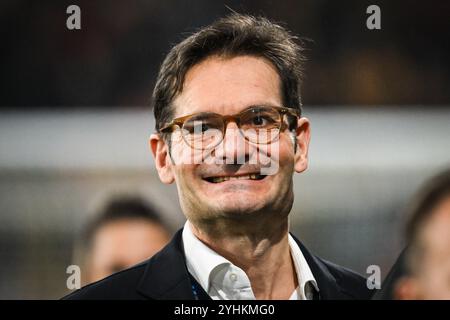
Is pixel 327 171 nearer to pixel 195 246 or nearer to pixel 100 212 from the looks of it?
pixel 195 246

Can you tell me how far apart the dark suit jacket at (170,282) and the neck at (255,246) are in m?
0.08

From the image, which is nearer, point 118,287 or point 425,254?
point 118,287

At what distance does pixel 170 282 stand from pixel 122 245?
25 centimetres

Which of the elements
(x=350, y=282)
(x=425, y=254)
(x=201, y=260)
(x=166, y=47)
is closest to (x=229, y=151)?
(x=201, y=260)

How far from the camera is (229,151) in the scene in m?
1.59

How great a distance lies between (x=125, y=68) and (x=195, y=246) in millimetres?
548

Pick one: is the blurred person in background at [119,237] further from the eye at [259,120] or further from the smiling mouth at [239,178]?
the eye at [259,120]

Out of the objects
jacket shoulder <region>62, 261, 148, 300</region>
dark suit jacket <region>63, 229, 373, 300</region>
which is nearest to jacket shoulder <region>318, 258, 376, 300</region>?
dark suit jacket <region>63, 229, 373, 300</region>

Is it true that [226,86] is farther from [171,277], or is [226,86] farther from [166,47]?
[171,277]

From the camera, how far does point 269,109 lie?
1.60m

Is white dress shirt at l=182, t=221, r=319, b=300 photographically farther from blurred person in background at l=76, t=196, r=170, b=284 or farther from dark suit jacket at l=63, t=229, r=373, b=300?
blurred person in background at l=76, t=196, r=170, b=284

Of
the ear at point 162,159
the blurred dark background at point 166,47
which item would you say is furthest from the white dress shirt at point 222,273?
the blurred dark background at point 166,47
